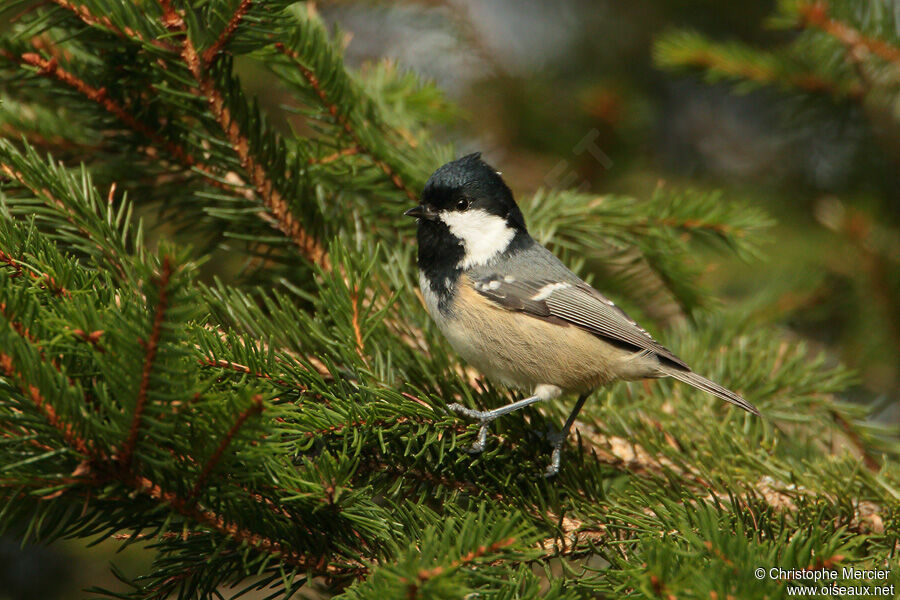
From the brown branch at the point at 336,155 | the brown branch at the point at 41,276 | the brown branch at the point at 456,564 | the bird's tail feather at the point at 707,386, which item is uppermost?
the brown branch at the point at 336,155

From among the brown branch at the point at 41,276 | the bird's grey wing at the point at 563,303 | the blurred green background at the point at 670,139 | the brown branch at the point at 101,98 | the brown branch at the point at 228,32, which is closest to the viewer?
the brown branch at the point at 41,276

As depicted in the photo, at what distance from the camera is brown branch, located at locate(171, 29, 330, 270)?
1578mm

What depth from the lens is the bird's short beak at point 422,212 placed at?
2.00 meters

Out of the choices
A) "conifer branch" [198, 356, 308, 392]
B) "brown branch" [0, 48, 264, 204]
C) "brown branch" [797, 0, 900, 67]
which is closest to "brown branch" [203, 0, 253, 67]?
"brown branch" [0, 48, 264, 204]

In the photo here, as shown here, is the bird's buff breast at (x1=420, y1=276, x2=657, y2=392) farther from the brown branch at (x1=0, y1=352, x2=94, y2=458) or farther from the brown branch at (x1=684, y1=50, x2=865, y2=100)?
the brown branch at (x1=684, y1=50, x2=865, y2=100)

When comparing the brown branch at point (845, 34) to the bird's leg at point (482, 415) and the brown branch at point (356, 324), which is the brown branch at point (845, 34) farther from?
the brown branch at point (356, 324)

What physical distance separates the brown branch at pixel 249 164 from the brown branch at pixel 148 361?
2.92ft

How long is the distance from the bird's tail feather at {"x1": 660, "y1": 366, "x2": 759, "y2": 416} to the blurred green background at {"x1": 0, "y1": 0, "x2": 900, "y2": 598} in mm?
678

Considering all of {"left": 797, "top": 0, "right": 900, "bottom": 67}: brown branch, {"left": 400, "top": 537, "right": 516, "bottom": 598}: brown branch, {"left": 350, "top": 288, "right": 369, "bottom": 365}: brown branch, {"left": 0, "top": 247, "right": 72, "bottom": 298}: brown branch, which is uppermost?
{"left": 797, "top": 0, "right": 900, "bottom": 67}: brown branch

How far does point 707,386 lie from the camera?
1.92 meters

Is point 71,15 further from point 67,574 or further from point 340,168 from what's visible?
point 67,574

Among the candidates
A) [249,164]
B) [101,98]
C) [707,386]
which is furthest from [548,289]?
[101,98]

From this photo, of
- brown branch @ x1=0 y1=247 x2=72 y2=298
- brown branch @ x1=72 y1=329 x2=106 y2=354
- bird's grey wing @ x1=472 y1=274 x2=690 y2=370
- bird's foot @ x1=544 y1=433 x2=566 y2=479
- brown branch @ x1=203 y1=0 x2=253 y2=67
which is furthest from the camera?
bird's grey wing @ x1=472 y1=274 x2=690 y2=370

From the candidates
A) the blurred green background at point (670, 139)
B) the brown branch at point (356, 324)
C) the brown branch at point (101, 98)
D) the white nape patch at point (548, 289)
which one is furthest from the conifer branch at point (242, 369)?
the blurred green background at point (670, 139)
